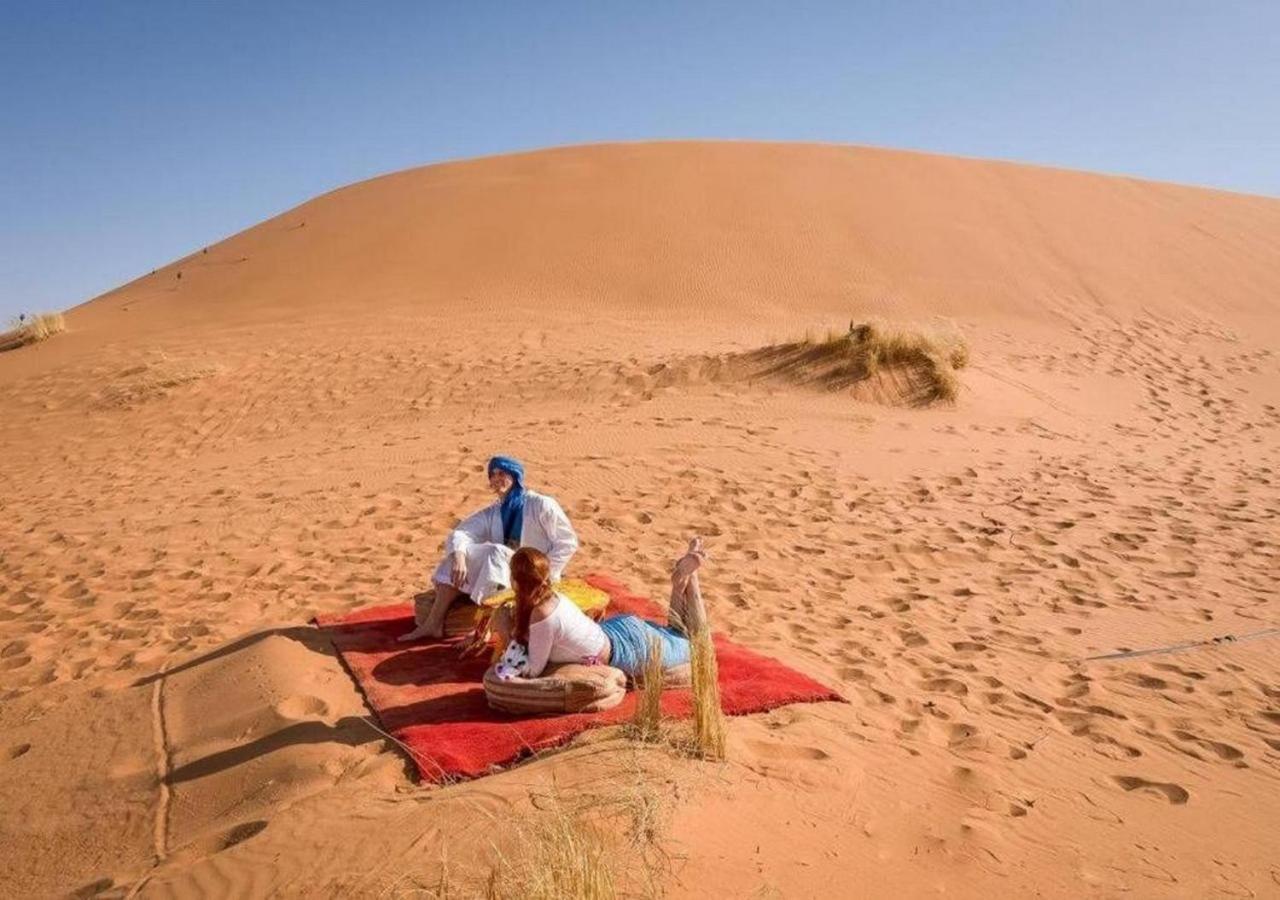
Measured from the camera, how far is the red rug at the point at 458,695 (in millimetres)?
3904

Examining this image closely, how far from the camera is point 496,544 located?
5.28 meters

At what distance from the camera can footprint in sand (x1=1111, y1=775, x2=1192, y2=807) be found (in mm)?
3987

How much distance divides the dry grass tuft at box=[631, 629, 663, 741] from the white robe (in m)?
1.48

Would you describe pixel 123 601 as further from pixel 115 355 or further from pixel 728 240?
pixel 728 240

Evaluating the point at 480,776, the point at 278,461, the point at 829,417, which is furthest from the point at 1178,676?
the point at 278,461

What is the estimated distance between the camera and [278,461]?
33.9 feet

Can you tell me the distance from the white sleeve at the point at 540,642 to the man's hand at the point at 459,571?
38.4 inches

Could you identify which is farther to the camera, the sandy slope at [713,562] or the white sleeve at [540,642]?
the white sleeve at [540,642]

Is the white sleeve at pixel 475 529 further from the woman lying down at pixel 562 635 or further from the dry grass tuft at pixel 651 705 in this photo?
the dry grass tuft at pixel 651 705

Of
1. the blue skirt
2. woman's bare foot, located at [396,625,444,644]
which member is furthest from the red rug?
the blue skirt

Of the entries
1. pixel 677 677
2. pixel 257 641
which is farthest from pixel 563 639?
pixel 257 641

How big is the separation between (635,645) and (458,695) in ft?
2.85

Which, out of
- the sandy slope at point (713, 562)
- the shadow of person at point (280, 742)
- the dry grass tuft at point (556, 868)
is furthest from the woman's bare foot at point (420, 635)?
the dry grass tuft at point (556, 868)

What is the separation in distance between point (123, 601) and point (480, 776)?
153 inches
